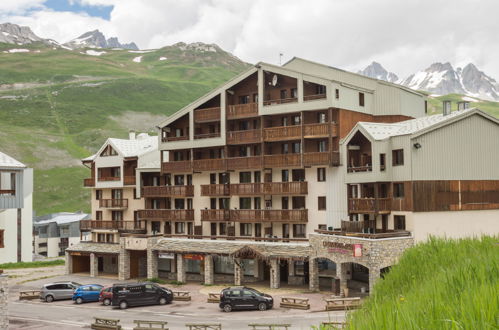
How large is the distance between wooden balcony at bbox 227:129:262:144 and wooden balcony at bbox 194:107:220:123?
3046mm

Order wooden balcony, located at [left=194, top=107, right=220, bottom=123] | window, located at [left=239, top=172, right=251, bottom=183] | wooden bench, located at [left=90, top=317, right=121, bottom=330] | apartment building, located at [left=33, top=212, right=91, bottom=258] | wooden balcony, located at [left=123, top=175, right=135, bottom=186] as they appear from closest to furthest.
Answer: wooden bench, located at [left=90, top=317, right=121, bottom=330], window, located at [left=239, top=172, right=251, bottom=183], wooden balcony, located at [left=194, top=107, right=220, bottom=123], wooden balcony, located at [left=123, top=175, right=135, bottom=186], apartment building, located at [left=33, top=212, right=91, bottom=258]

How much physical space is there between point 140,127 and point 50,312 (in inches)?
6050

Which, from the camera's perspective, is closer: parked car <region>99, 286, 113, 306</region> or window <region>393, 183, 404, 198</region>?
window <region>393, 183, 404, 198</region>

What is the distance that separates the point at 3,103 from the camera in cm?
19862

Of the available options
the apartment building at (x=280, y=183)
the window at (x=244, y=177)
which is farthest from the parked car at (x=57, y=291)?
the window at (x=244, y=177)

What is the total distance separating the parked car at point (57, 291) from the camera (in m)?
52.3

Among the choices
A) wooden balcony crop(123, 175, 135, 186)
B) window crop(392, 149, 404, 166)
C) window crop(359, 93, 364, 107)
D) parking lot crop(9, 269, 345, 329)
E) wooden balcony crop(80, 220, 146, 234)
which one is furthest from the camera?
wooden balcony crop(123, 175, 135, 186)

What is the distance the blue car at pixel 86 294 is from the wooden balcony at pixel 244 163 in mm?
19343

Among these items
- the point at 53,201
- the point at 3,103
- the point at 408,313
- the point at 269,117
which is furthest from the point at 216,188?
the point at 3,103

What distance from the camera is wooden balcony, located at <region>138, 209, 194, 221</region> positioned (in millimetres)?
64312

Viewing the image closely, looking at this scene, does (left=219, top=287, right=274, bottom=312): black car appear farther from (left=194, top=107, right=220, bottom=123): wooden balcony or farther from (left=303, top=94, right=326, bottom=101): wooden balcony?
(left=194, top=107, right=220, bottom=123): wooden balcony

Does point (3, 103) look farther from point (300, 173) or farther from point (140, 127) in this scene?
point (300, 173)

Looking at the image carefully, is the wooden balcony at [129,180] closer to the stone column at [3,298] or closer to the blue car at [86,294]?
the blue car at [86,294]

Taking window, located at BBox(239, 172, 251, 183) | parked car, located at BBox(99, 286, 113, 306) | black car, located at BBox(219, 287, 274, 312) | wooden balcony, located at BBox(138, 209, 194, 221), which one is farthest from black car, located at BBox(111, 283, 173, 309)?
window, located at BBox(239, 172, 251, 183)
